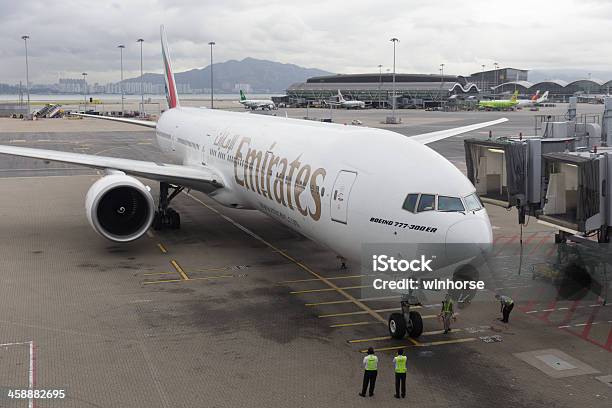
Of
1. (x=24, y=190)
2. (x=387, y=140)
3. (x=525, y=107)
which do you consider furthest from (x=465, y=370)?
(x=525, y=107)

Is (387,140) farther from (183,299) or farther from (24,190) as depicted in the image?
(24,190)

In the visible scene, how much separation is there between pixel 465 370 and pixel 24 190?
104 ft

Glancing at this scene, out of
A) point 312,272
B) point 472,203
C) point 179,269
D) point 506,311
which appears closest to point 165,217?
point 179,269

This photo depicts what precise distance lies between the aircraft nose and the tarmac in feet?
8.24

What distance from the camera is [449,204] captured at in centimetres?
1331

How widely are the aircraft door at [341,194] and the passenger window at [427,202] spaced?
82.8 inches

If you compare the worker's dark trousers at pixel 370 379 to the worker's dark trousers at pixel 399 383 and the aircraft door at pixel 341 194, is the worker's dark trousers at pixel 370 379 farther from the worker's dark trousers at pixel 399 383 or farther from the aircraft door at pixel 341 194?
the aircraft door at pixel 341 194

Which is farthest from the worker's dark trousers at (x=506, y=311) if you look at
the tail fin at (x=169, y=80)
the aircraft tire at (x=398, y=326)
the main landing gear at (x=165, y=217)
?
the tail fin at (x=169, y=80)

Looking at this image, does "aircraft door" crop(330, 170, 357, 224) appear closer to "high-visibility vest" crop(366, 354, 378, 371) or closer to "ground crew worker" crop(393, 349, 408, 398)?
"high-visibility vest" crop(366, 354, 378, 371)

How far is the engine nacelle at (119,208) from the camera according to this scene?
70.8 feet

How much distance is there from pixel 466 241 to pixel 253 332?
5.71 meters

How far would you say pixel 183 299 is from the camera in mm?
17719

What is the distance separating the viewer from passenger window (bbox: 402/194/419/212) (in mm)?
13527

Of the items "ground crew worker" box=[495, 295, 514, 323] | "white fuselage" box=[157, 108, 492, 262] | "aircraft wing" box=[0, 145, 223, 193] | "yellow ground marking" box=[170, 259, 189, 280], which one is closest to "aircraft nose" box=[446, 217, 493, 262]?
"white fuselage" box=[157, 108, 492, 262]
